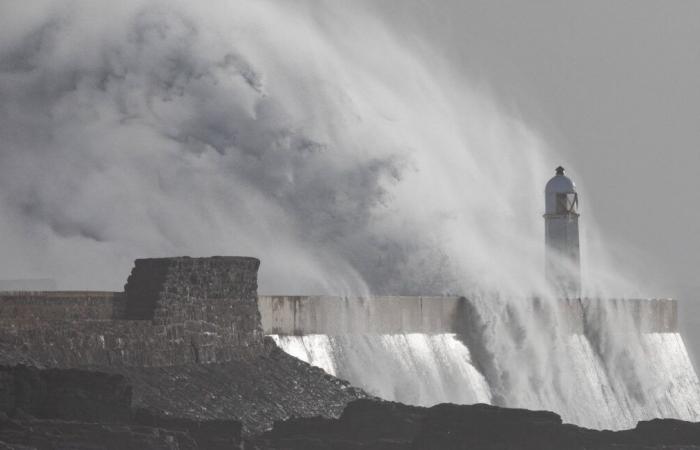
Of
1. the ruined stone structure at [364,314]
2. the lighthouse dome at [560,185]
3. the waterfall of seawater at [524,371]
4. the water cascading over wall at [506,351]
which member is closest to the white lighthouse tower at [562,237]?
the lighthouse dome at [560,185]

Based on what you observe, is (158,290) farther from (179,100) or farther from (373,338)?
(179,100)

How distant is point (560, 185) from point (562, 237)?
3.84 feet

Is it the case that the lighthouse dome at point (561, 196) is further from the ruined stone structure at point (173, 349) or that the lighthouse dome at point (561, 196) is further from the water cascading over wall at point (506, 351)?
the ruined stone structure at point (173, 349)

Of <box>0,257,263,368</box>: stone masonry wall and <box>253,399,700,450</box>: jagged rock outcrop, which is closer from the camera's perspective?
<box>253,399,700,450</box>: jagged rock outcrop

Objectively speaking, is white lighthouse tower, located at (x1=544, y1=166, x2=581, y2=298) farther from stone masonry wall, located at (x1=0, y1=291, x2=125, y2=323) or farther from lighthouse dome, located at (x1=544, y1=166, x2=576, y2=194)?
stone masonry wall, located at (x1=0, y1=291, x2=125, y2=323)

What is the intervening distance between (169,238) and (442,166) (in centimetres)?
586

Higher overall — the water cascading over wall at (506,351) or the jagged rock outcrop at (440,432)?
the water cascading over wall at (506,351)

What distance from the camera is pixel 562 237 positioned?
38.4 m

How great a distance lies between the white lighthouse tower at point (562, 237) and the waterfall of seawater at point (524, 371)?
1.80m

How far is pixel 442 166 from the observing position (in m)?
38.4

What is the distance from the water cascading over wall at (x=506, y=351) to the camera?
24547 mm

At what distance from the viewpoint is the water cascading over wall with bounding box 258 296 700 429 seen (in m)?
24.5

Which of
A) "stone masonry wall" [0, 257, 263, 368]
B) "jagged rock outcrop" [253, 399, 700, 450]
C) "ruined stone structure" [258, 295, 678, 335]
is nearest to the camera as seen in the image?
"jagged rock outcrop" [253, 399, 700, 450]

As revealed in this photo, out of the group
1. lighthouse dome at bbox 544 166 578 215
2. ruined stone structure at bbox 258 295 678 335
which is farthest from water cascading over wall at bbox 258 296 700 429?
lighthouse dome at bbox 544 166 578 215
